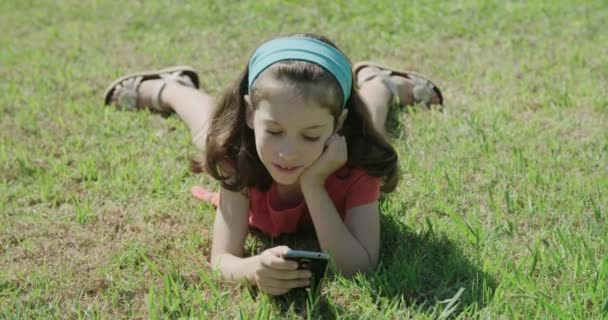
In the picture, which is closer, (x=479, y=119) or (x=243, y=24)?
(x=479, y=119)

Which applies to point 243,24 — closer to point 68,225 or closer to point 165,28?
point 165,28

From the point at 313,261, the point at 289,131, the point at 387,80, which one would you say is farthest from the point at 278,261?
the point at 387,80

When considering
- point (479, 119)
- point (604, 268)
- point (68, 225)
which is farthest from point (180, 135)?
point (604, 268)

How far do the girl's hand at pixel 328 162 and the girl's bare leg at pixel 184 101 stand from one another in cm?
152

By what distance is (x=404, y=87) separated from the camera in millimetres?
4914

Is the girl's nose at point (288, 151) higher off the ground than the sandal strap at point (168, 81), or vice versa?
the girl's nose at point (288, 151)

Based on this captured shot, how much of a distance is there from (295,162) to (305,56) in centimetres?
41

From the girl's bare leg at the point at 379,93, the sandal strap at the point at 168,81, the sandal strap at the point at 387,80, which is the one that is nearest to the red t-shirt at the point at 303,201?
the girl's bare leg at the point at 379,93

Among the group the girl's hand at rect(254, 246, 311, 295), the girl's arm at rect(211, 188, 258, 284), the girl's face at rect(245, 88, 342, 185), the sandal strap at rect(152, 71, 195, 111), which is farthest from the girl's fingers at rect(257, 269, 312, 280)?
the sandal strap at rect(152, 71, 195, 111)

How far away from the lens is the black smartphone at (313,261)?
2.68 meters

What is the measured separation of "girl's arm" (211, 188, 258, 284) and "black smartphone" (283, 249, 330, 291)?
0.39 meters

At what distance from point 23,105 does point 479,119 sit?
9.83 feet

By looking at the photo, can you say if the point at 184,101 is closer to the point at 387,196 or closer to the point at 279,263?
the point at 387,196

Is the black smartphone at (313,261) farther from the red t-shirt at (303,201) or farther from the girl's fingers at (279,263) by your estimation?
the red t-shirt at (303,201)
